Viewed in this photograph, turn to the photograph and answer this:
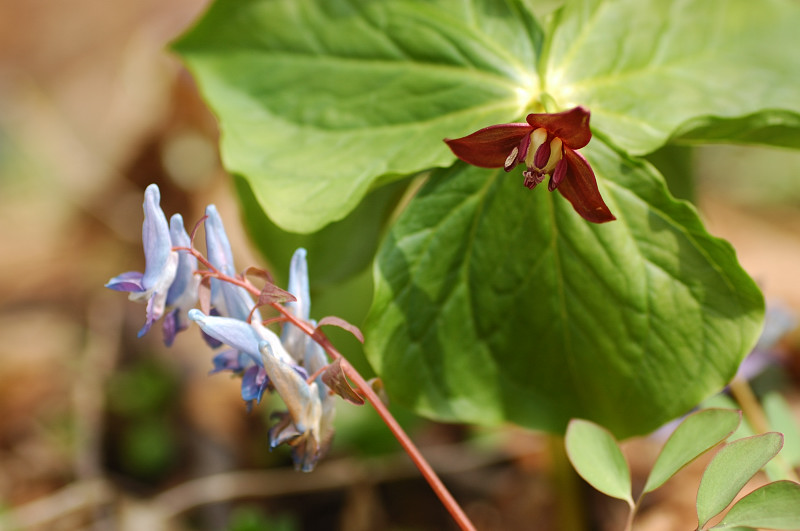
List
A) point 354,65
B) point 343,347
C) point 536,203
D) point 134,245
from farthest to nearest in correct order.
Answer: point 134,245, point 343,347, point 354,65, point 536,203

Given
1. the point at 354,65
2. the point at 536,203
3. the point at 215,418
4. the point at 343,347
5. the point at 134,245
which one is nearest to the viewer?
the point at 536,203

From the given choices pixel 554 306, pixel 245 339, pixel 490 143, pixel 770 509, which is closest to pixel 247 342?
pixel 245 339

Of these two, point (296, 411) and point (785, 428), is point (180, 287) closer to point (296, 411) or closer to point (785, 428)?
point (296, 411)

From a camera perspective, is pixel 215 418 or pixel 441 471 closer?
pixel 441 471

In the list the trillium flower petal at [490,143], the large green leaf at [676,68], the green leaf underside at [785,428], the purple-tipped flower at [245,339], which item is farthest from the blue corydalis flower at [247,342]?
the green leaf underside at [785,428]

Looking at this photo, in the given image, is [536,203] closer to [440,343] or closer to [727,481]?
[440,343]

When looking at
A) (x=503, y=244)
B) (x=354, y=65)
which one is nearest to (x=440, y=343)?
(x=503, y=244)

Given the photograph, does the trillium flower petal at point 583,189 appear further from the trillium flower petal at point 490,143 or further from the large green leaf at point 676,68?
the large green leaf at point 676,68
